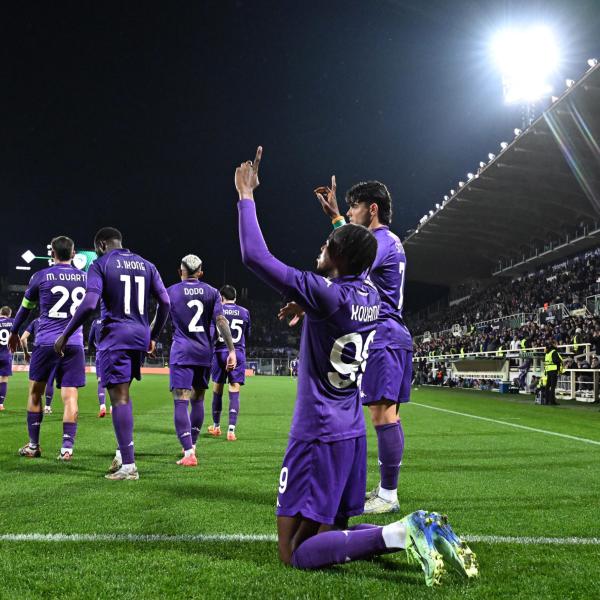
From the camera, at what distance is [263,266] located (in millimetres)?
2512

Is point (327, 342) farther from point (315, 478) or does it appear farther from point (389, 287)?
point (389, 287)

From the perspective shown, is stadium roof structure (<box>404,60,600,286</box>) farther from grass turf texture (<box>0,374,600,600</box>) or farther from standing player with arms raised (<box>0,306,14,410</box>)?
standing player with arms raised (<box>0,306,14,410</box>)

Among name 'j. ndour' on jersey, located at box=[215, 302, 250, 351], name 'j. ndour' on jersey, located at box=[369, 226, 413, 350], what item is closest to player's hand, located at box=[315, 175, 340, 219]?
name 'j. ndour' on jersey, located at box=[369, 226, 413, 350]

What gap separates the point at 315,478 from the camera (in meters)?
2.61

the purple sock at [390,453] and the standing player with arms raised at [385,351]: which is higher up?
the standing player with arms raised at [385,351]

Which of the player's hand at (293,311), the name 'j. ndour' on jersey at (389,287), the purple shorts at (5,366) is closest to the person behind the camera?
the player's hand at (293,311)

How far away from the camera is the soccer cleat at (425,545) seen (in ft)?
7.91

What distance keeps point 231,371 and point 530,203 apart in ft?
96.9

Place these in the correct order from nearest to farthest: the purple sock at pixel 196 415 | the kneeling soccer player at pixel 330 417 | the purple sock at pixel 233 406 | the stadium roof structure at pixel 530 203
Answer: the kneeling soccer player at pixel 330 417
the purple sock at pixel 196 415
the purple sock at pixel 233 406
the stadium roof structure at pixel 530 203

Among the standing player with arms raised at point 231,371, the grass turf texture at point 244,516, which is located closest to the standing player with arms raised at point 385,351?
the grass turf texture at point 244,516

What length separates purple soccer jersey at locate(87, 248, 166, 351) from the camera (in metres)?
5.15

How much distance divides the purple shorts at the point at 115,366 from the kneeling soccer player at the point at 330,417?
2673mm

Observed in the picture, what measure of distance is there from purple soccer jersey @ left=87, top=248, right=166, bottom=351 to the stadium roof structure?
20151 mm

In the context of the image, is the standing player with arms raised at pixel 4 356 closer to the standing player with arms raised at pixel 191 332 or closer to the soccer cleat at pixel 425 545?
the standing player with arms raised at pixel 191 332
